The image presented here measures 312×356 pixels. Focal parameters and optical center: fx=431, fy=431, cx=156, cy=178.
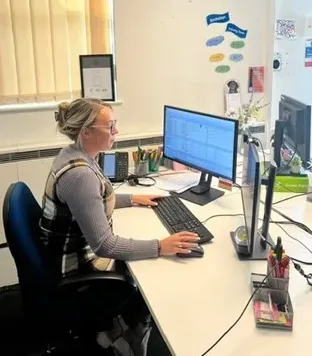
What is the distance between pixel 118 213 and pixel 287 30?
94.2 inches

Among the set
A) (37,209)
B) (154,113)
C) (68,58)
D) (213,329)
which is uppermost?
(68,58)

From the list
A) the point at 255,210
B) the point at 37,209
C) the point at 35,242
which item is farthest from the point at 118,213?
the point at 255,210

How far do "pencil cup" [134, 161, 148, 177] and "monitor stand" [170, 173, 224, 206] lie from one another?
356mm

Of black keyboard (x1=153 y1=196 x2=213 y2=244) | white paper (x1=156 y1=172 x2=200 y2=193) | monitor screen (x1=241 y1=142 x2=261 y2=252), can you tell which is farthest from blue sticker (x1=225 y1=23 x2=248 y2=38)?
monitor screen (x1=241 y1=142 x2=261 y2=252)

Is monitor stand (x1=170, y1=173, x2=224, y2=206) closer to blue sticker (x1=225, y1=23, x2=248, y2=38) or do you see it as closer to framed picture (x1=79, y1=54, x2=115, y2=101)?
framed picture (x1=79, y1=54, x2=115, y2=101)

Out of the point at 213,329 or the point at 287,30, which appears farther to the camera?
the point at 287,30

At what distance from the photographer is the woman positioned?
1526 millimetres

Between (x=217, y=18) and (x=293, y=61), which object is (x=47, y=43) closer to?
(x=217, y=18)

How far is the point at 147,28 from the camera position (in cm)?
270

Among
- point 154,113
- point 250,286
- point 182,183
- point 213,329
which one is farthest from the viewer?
point 154,113

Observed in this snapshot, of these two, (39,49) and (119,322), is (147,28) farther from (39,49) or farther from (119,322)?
(119,322)

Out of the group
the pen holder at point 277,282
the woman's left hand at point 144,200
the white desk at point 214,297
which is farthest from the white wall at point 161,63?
the pen holder at point 277,282

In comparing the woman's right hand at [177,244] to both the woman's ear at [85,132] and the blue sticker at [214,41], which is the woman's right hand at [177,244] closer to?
the woman's ear at [85,132]

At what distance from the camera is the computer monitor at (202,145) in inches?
79.0
